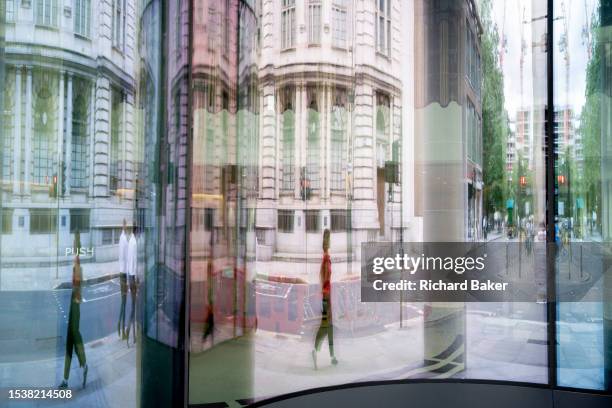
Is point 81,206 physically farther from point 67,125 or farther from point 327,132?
point 327,132

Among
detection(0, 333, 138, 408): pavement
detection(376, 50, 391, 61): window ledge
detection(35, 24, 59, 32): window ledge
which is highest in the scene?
detection(376, 50, 391, 61): window ledge

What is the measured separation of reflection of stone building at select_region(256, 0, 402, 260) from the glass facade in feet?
0.05

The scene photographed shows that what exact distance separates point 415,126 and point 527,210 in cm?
108

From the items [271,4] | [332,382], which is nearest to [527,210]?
[332,382]

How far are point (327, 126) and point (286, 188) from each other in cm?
57

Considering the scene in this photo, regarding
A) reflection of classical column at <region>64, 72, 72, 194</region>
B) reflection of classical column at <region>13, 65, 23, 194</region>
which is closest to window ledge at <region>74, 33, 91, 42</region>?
reflection of classical column at <region>64, 72, 72, 194</region>

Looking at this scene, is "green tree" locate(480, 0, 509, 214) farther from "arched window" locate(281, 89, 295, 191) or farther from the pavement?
the pavement

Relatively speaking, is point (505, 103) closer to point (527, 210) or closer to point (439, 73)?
point (439, 73)

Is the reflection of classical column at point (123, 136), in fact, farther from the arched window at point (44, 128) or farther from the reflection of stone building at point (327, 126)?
the reflection of stone building at point (327, 126)

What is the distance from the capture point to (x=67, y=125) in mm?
2914

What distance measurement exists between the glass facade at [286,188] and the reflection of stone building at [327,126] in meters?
0.02

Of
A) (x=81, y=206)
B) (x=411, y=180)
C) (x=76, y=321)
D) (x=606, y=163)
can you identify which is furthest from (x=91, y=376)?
(x=606, y=163)

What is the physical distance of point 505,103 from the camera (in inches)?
166

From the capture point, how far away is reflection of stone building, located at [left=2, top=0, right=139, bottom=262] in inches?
111
